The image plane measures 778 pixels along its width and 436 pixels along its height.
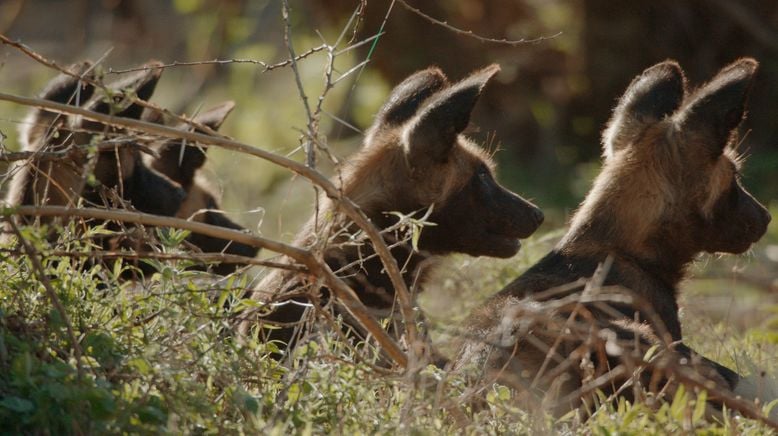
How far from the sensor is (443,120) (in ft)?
17.4

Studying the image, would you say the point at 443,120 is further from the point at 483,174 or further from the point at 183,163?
the point at 183,163

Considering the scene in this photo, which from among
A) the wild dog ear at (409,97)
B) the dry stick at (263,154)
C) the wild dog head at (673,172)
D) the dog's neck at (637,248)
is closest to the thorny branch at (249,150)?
the dry stick at (263,154)

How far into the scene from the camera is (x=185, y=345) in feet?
11.7

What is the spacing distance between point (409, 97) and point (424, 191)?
0.54m

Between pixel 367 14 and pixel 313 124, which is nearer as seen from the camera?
pixel 313 124

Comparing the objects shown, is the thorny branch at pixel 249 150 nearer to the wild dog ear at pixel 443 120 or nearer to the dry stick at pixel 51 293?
the dry stick at pixel 51 293

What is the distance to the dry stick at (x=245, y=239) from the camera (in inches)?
132

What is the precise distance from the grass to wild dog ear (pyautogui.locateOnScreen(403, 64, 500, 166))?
1449mm

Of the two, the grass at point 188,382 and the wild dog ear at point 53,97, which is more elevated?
the wild dog ear at point 53,97

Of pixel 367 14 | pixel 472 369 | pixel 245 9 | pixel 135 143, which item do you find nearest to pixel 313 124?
pixel 135 143

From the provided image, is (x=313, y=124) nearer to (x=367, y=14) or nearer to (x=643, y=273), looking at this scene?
(x=643, y=273)

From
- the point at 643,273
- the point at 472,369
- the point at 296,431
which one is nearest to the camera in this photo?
the point at 296,431

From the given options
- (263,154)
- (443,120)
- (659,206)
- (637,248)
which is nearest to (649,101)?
(659,206)

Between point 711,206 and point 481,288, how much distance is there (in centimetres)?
174
